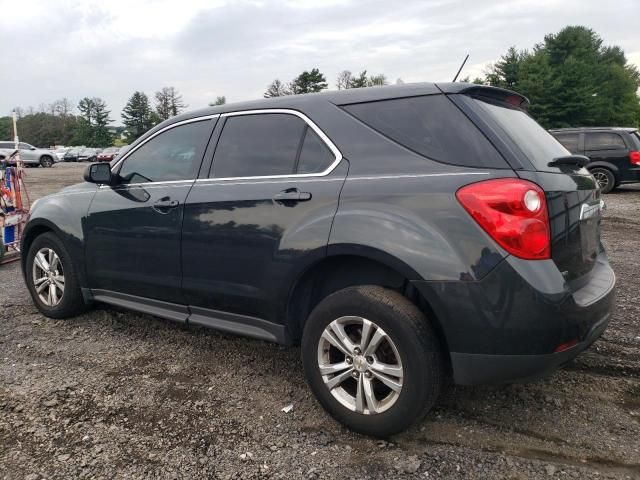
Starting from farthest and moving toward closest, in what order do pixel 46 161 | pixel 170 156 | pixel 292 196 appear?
1. pixel 46 161
2. pixel 170 156
3. pixel 292 196

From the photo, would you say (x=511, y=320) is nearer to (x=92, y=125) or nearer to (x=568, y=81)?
(x=568, y=81)

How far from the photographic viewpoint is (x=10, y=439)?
2.69 meters

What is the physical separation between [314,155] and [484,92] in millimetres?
960

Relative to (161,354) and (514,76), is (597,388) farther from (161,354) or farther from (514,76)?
(514,76)

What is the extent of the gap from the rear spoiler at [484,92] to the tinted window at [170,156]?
1.62 metres

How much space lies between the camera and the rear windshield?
8.31ft

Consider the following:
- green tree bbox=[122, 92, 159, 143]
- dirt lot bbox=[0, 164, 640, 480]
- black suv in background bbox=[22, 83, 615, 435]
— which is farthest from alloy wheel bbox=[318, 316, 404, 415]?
green tree bbox=[122, 92, 159, 143]

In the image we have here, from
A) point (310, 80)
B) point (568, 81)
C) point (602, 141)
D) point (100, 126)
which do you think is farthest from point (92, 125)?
point (602, 141)

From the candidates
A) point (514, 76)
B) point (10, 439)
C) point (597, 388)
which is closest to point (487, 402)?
point (597, 388)

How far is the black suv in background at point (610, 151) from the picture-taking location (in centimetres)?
1293

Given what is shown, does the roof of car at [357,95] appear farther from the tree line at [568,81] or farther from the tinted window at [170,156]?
the tree line at [568,81]

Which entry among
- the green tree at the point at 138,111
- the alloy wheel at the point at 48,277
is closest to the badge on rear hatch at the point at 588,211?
the alloy wheel at the point at 48,277

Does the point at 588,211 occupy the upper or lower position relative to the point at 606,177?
upper

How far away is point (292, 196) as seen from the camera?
9.32 ft
